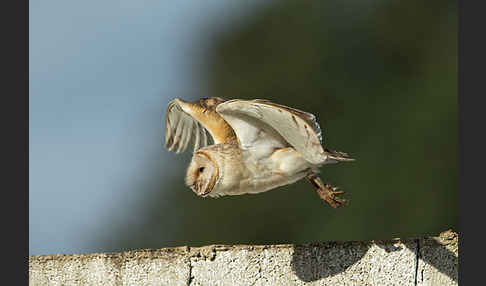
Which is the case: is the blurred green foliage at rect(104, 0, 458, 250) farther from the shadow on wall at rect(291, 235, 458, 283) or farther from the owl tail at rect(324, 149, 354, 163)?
the shadow on wall at rect(291, 235, 458, 283)

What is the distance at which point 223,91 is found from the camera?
604 inches

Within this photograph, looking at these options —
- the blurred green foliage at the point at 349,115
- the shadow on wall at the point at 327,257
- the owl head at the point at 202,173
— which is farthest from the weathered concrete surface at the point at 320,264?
the blurred green foliage at the point at 349,115

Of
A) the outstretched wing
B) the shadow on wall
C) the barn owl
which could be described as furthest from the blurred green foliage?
the shadow on wall

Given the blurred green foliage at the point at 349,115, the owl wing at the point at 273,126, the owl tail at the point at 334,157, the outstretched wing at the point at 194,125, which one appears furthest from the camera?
the blurred green foliage at the point at 349,115

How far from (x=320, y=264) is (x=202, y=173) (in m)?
1.15

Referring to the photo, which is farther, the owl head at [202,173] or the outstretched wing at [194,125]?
the outstretched wing at [194,125]

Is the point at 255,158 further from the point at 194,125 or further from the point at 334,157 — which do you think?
the point at 194,125

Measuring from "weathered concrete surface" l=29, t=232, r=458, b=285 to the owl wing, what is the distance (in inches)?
24.2

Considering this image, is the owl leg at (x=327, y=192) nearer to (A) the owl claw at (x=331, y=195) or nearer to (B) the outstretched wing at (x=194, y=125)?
(A) the owl claw at (x=331, y=195)

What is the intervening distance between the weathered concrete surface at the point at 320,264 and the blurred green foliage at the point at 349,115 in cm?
753

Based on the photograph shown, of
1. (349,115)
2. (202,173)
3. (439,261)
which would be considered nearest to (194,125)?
(202,173)

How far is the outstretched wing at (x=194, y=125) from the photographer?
653 centimetres

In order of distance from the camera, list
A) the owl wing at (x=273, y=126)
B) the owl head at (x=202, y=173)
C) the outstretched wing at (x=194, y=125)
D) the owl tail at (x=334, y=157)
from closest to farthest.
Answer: the owl wing at (x=273, y=126), the owl tail at (x=334, y=157), the owl head at (x=202, y=173), the outstretched wing at (x=194, y=125)

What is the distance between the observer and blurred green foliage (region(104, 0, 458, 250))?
1353 cm
